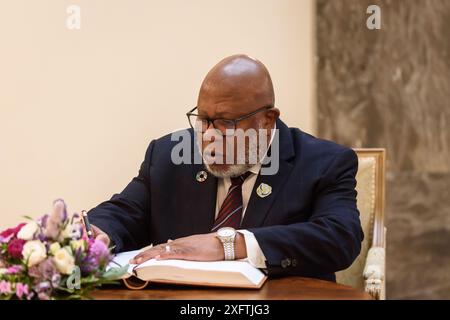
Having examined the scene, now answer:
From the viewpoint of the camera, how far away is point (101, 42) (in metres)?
3.56

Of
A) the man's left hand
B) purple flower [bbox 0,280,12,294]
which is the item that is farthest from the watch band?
purple flower [bbox 0,280,12,294]

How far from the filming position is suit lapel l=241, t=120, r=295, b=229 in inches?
100

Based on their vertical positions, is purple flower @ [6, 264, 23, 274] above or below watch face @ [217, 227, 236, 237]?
above

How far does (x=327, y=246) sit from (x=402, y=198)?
1974 millimetres

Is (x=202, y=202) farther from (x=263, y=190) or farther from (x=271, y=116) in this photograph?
(x=271, y=116)

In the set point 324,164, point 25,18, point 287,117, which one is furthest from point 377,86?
point 25,18

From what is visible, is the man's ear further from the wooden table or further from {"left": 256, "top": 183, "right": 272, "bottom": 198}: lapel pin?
the wooden table

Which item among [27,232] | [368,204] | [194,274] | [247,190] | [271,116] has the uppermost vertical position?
[271,116]

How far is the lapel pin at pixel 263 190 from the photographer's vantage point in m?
2.58

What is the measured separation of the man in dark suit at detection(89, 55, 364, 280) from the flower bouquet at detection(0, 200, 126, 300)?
537 millimetres

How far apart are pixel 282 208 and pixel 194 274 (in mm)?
671

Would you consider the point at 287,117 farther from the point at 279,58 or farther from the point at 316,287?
the point at 316,287

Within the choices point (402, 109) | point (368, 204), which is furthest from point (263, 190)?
point (402, 109)

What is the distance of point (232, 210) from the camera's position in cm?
260
